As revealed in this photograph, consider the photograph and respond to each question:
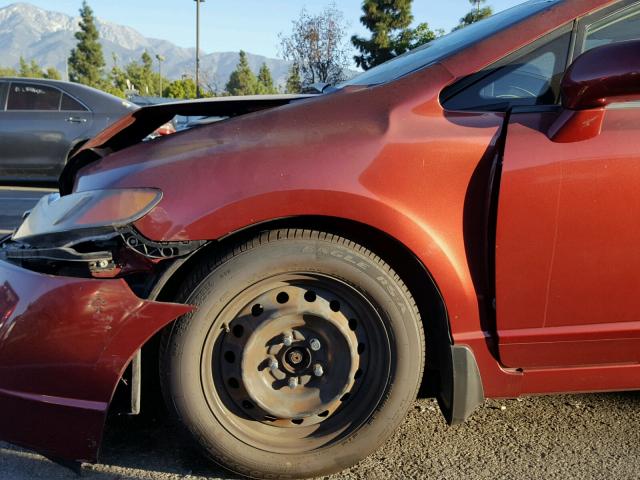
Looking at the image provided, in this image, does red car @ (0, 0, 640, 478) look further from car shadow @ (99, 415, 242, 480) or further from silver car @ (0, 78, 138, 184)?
silver car @ (0, 78, 138, 184)

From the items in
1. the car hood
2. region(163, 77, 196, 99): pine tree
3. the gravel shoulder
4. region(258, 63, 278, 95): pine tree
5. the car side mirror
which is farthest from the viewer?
region(258, 63, 278, 95): pine tree

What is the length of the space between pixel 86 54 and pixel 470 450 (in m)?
68.1

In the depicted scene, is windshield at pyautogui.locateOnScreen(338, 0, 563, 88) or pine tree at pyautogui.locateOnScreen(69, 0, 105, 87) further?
pine tree at pyautogui.locateOnScreen(69, 0, 105, 87)

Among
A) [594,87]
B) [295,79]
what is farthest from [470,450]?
[295,79]

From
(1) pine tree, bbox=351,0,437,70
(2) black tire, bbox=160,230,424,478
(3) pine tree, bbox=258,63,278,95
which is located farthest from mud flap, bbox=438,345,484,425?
(3) pine tree, bbox=258,63,278,95

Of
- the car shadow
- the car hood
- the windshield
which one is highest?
the windshield

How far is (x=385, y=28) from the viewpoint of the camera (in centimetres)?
3328

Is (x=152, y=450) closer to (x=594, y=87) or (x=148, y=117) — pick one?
(x=148, y=117)

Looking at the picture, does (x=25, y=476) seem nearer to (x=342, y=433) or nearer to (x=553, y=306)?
(x=342, y=433)

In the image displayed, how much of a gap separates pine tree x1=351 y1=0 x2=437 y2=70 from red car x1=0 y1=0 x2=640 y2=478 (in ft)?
106

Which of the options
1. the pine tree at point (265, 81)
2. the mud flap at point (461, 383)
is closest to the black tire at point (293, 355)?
the mud flap at point (461, 383)

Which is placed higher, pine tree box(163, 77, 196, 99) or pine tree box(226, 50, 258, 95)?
pine tree box(226, 50, 258, 95)

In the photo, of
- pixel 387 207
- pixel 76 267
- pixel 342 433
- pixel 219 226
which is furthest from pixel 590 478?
pixel 76 267

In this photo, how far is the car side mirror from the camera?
1.67m
